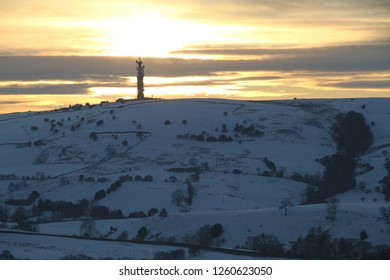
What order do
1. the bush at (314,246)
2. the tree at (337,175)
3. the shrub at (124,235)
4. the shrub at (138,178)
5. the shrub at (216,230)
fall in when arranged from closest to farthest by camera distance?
the bush at (314,246)
the shrub at (216,230)
the shrub at (124,235)
the tree at (337,175)
the shrub at (138,178)

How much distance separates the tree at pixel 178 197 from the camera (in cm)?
9040

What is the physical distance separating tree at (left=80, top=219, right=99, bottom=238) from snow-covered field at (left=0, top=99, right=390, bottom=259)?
3.04 feet

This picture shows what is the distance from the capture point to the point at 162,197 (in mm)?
93125

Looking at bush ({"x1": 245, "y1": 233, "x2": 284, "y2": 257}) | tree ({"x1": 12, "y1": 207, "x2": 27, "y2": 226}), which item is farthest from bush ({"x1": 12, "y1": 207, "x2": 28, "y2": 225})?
bush ({"x1": 245, "y1": 233, "x2": 284, "y2": 257})

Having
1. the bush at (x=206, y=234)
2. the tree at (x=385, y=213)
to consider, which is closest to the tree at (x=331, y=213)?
the tree at (x=385, y=213)

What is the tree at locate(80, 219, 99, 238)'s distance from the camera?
213 feet

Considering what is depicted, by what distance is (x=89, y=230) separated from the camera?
67000mm

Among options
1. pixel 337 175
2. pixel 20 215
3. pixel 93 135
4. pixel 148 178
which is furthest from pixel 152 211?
pixel 93 135

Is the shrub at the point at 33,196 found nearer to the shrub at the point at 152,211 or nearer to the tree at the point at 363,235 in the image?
the shrub at the point at 152,211

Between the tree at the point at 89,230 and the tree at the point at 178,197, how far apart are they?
18.9 metres

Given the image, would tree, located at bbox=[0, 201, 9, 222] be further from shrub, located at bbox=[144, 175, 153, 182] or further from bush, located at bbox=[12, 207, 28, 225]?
shrub, located at bbox=[144, 175, 153, 182]

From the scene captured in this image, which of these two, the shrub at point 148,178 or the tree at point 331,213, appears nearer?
the tree at point 331,213
